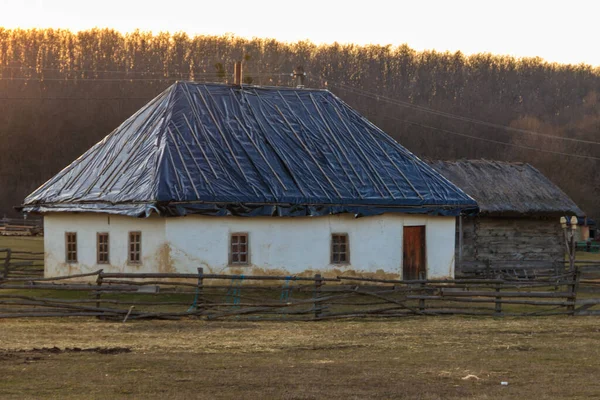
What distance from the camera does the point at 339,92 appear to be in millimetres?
102875

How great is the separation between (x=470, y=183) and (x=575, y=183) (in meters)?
43.4

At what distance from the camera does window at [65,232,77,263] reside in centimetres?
3059

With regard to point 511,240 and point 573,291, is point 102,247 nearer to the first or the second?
point 573,291

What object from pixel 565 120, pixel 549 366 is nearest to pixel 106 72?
pixel 565 120

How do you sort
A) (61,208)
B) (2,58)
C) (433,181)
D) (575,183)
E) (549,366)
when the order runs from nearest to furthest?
(549,366) → (61,208) → (433,181) → (575,183) → (2,58)

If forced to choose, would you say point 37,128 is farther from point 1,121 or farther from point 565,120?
point 565,120

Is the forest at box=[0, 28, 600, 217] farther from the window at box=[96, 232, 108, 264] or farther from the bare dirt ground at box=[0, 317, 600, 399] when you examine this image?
the bare dirt ground at box=[0, 317, 600, 399]

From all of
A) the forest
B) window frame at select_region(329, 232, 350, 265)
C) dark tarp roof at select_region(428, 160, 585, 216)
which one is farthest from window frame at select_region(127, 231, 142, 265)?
the forest

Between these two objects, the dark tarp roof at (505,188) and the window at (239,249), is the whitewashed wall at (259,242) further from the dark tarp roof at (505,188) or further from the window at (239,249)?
the dark tarp roof at (505,188)

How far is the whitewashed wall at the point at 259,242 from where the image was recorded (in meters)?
28.2

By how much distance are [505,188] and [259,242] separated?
55.7ft

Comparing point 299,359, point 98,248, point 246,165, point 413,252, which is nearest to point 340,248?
point 413,252

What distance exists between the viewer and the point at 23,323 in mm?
21266

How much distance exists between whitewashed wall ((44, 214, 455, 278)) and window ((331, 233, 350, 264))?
157 mm
